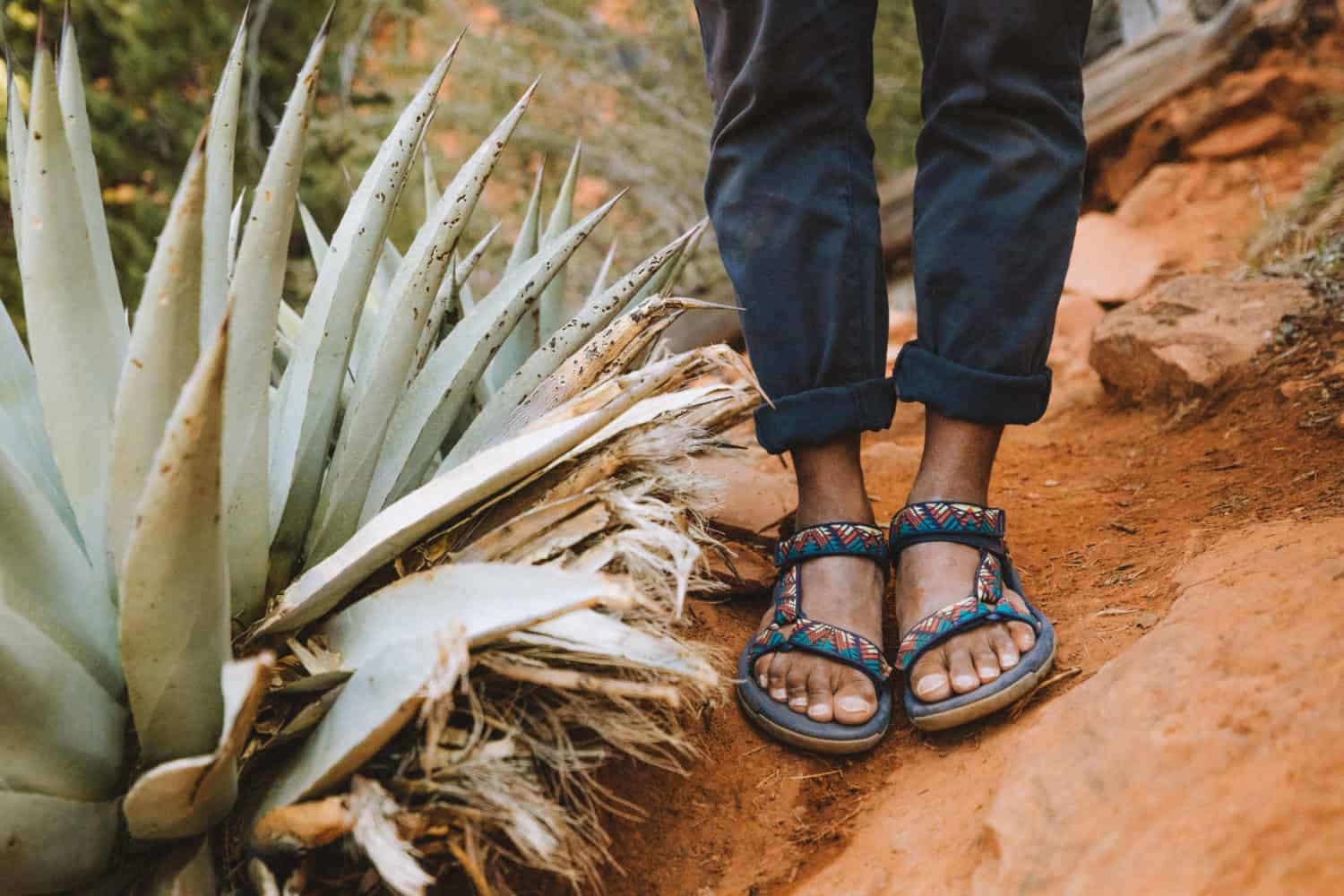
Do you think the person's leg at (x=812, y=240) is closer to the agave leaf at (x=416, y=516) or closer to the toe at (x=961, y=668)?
the toe at (x=961, y=668)

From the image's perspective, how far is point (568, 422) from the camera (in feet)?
3.12

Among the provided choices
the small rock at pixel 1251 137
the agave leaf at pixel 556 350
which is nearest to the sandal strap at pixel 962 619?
the agave leaf at pixel 556 350

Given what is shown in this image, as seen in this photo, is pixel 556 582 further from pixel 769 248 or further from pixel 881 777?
pixel 769 248

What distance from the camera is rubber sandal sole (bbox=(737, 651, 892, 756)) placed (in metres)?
1.12

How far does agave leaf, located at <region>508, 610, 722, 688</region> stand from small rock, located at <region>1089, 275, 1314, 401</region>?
4.70ft

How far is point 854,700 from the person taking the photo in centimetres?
114

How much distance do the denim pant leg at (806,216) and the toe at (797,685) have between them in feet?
0.99

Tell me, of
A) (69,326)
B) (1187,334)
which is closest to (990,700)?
(69,326)

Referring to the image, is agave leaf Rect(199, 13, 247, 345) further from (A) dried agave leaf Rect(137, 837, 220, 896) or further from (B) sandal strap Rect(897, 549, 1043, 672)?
(B) sandal strap Rect(897, 549, 1043, 672)

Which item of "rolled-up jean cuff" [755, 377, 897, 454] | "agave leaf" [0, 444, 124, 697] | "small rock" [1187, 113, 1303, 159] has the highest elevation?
"agave leaf" [0, 444, 124, 697]

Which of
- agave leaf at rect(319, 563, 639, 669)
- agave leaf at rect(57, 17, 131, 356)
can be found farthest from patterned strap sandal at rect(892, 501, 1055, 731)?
agave leaf at rect(57, 17, 131, 356)

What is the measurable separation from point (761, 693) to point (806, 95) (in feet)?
2.57

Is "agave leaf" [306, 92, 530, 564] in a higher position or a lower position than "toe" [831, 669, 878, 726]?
higher

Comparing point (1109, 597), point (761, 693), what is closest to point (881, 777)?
point (761, 693)
